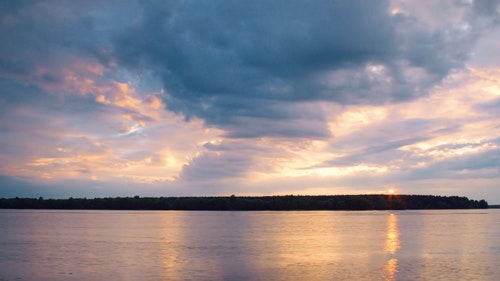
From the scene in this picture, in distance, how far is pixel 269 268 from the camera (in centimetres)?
3125

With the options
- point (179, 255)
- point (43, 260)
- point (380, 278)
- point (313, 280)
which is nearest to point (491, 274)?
point (380, 278)

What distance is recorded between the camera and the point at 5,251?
41.6m

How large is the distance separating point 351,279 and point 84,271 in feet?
47.9

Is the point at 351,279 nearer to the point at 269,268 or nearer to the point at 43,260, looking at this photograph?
the point at 269,268

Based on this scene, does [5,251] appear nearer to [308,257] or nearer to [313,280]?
[308,257]

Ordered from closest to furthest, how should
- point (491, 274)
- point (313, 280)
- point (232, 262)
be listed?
point (313, 280) < point (491, 274) < point (232, 262)

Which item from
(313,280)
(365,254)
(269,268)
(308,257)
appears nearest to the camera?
(313,280)

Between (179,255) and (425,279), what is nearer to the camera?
(425,279)

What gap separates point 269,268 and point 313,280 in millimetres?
5052

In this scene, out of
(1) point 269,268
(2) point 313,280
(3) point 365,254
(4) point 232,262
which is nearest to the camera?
(2) point 313,280

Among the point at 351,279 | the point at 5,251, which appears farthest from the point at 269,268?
the point at 5,251

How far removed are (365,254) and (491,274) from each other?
11.4m

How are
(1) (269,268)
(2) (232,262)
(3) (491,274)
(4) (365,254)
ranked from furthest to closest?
(4) (365,254), (2) (232,262), (1) (269,268), (3) (491,274)

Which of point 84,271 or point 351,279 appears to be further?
point 84,271
